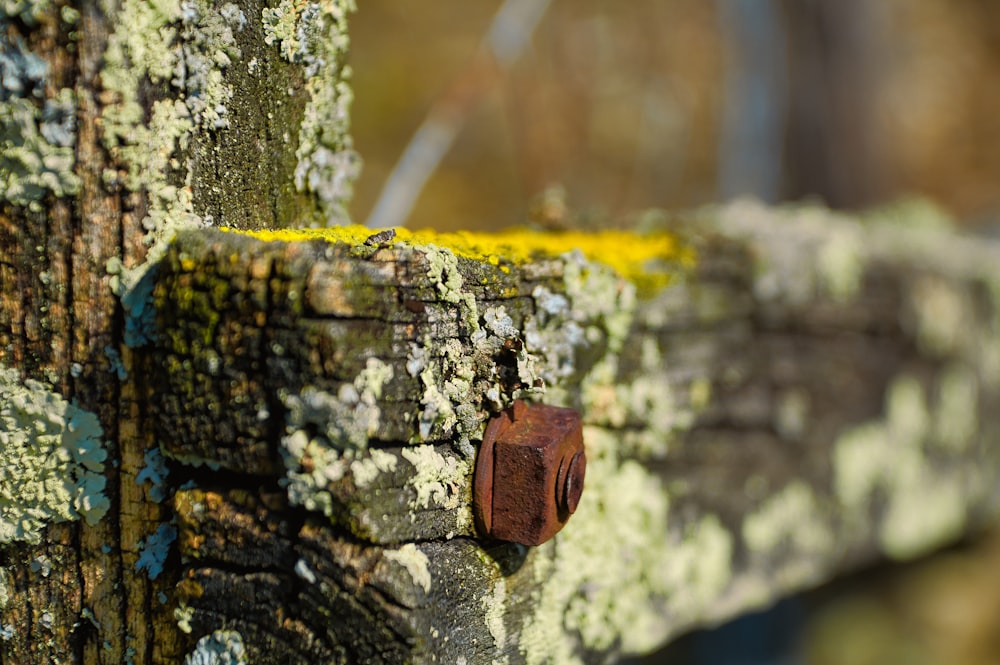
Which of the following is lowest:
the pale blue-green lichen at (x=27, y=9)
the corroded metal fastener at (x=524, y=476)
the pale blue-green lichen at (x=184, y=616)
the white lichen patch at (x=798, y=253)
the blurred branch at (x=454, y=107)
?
the pale blue-green lichen at (x=184, y=616)

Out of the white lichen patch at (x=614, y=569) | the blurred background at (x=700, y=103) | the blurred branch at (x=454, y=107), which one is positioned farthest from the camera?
the blurred background at (x=700, y=103)

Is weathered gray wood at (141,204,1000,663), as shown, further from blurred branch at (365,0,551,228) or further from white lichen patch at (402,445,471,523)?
blurred branch at (365,0,551,228)

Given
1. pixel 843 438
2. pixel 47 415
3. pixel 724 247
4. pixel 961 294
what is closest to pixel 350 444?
pixel 47 415

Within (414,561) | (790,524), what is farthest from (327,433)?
(790,524)

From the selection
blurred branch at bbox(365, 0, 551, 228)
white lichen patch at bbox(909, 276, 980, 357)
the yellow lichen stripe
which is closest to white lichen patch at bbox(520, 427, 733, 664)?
the yellow lichen stripe

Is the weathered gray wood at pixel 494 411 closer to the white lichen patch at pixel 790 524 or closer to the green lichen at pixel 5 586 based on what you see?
the white lichen patch at pixel 790 524

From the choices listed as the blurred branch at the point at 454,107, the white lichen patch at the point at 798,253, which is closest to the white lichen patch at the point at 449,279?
the white lichen patch at the point at 798,253
